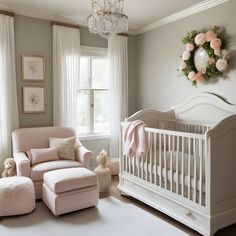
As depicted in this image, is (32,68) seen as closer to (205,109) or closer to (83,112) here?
(83,112)

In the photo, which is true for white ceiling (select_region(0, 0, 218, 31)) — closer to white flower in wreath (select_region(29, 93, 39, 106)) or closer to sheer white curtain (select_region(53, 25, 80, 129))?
sheer white curtain (select_region(53, 25, 80, 129))

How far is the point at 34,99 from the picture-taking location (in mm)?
4031

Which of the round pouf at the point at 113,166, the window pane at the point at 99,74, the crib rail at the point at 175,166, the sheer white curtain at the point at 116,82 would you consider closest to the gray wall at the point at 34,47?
the window pane at the point at 99,74

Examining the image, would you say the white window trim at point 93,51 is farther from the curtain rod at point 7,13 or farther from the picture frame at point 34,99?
the curtain rod at point 7,13

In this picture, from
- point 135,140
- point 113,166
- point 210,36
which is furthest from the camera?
point 113,166

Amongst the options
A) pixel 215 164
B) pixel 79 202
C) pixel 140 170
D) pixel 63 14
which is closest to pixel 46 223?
pixel 79 202

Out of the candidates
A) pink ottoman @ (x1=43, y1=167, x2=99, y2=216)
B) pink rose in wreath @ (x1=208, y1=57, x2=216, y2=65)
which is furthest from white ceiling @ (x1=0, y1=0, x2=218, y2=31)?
pink ottoman @ (x1=43, y1=167, x2=99, y2=216)

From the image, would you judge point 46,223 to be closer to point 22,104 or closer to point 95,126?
point 22,104

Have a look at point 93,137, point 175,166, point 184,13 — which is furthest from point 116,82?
point 175,166

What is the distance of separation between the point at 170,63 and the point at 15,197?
302 cm

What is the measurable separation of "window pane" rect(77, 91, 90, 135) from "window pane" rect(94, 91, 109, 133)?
0.52 ft

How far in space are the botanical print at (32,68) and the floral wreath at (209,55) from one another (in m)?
2.19

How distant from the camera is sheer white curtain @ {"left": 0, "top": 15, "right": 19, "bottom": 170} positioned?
370 centimetres

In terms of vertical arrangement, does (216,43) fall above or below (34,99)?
above
